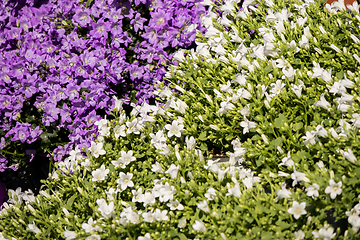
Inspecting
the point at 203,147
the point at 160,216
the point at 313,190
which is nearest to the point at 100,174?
the point at 160,216

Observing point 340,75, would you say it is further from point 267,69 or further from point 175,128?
point 175,128

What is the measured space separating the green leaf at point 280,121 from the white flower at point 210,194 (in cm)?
80

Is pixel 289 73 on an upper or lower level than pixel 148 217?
upper

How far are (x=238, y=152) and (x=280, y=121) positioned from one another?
1.47ft

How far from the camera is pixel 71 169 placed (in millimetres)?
3127

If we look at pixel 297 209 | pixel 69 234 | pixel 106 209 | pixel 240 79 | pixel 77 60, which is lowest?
pixel 297 209

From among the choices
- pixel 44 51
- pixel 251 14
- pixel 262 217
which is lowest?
pixel 262 217

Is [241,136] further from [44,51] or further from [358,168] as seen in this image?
[44,51]

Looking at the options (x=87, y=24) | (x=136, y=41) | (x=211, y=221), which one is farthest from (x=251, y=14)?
(x=211, y=221)

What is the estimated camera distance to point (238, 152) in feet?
8.95

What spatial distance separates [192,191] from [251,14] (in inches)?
89.7

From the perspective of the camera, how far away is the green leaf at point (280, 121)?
272cm

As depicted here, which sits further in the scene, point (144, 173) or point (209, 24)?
point (209, 24)

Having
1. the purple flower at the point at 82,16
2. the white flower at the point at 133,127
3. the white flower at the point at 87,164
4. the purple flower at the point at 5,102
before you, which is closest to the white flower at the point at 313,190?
the white flower at the point at 133,127
